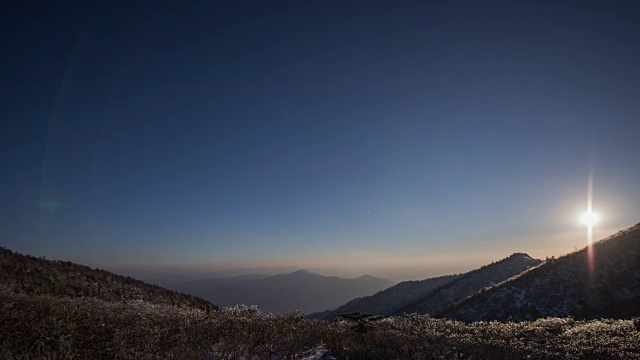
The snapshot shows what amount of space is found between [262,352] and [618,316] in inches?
1074

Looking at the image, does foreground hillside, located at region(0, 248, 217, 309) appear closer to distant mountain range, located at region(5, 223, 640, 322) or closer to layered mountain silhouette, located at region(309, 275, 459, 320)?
distant mountain range, located at region(5, 223, 640, 322)

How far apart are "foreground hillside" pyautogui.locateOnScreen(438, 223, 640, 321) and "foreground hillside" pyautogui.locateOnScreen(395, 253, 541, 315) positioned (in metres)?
19.4

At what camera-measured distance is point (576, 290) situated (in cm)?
2667

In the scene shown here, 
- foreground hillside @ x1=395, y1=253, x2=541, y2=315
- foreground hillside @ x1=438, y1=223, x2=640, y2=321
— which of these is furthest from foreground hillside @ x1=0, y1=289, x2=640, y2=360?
foreground hillside @ x1=395, y1=253, x2=541, y2=315

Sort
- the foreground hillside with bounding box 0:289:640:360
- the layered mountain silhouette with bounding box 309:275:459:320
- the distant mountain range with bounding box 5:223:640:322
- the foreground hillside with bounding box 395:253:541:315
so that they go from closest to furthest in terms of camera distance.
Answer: the foreground hillside with bounding box 0:289:640:360 < the distant mountain range with bounding box 5:223:640:322 < the foreground hillside with bounding box 395:253:541:315 < the layered mountain silhouette with bounding box 309:275:459:320

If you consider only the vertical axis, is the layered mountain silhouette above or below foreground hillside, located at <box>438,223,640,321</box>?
below

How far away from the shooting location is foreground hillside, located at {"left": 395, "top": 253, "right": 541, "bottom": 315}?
164 ft

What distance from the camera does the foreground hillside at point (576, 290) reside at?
2430cm

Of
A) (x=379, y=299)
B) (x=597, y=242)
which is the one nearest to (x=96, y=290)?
(x=597, y=242)

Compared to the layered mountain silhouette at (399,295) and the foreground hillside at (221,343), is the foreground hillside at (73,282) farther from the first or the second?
the layered mountain silhouette at (399,295)

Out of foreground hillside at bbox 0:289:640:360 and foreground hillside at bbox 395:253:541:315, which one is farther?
foreground hillside at bbox 395:253:541:315

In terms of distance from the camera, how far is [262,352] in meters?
6.86

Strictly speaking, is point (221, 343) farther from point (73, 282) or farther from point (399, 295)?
point (399, 295)

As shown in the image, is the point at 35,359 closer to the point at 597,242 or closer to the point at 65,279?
the point at 65,279
